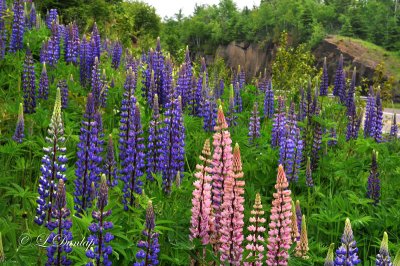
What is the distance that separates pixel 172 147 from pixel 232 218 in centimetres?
179

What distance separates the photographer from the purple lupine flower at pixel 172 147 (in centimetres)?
398

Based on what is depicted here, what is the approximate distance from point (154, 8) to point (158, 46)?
30.7 m

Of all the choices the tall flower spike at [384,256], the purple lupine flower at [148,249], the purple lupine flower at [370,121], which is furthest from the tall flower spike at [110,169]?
the purple lupine flower at [370,121]

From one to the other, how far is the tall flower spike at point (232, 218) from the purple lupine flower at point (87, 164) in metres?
1.23

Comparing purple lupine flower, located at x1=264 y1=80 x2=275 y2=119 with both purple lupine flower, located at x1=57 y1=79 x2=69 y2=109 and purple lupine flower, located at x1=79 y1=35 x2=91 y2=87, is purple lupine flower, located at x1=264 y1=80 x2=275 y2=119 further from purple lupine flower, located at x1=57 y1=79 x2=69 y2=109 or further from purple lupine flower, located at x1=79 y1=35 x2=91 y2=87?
purple lupine flower, located at x1=57 y1=79 x2=69 y2=109

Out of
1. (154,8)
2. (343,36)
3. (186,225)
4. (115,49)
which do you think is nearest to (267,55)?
(343,36)

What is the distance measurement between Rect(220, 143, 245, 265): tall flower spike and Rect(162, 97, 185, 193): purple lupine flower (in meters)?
1.53

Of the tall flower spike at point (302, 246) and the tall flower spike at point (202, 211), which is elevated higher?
the tall flower spike at point (202, 211)

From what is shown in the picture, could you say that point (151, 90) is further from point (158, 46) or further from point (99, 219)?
point (99, 219)

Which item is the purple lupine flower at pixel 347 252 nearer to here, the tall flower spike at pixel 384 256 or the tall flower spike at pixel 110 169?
the tall flower spike at pixel 384 256

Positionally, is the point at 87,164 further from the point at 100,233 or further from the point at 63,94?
the point at 63,94

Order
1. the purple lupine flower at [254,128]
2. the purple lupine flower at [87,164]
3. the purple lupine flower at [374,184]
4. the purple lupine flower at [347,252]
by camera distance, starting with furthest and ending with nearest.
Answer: the purple lupine flower at [254,128] < the purple lupine flower at [374,184] < the purple lupine flower at [87,164] < the purple lupine flower at [347,252]

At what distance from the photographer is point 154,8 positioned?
118 feet

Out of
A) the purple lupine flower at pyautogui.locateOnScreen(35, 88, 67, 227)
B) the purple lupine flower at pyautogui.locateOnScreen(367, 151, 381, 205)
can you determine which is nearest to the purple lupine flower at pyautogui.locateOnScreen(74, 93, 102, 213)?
the purple lupine flower at pyautogui.locateOnScreen(35, 88, 67, 227)
